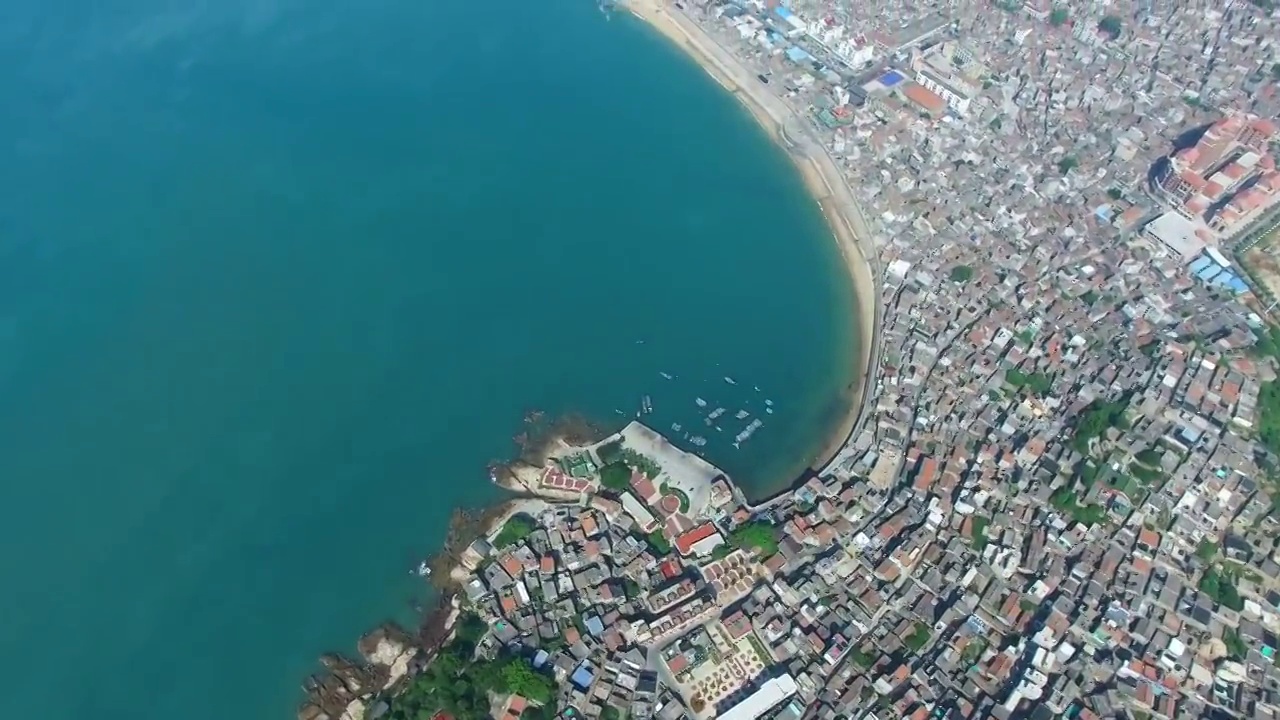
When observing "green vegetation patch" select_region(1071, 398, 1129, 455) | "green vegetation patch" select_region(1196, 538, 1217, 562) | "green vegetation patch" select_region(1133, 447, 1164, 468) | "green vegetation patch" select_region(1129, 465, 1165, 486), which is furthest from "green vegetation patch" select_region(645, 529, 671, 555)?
"green vegetation patch" select_region(1196, 538, 1217, 562)

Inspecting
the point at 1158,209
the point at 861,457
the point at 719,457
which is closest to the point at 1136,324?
the point at 1158,209

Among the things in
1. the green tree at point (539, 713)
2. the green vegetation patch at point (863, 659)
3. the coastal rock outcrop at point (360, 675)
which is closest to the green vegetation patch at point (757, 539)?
the green vegetation patch at point (863, 659)

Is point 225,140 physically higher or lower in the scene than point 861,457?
lower

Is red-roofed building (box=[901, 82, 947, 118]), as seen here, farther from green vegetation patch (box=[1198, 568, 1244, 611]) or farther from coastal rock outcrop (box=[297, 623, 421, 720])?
coastal rock outcrop (box=[297, 623, 421, 720])

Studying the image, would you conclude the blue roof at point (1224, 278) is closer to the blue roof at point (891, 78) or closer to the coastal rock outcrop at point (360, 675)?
the blue roof at point (891, 78)

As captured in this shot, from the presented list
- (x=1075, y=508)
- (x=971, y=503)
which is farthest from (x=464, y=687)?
(x=1075, y=508)

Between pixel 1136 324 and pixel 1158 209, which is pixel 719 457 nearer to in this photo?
pixel 1136 324
